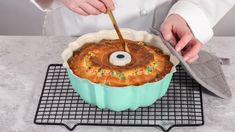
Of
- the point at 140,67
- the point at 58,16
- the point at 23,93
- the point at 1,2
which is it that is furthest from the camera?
the point at 1,2

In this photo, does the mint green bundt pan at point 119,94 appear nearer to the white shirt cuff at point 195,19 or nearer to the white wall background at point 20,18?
the white shirt cuff at point 195,19

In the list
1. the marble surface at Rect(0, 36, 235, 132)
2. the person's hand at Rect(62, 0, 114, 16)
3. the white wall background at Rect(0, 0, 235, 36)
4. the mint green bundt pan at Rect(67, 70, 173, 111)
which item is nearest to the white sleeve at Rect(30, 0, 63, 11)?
the marble surface at Rect(0, 36, 235, 132)

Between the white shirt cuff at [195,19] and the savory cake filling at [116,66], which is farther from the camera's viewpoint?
the white shirt cuff at [195,19]

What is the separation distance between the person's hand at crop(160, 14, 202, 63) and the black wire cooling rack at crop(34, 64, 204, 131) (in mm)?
72

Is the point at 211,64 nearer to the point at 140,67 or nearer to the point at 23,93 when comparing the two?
the point at 140,67

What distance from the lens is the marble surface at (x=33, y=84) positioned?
2.57 feet

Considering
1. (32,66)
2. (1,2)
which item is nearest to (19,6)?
(1,2)

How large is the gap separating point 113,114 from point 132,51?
0.42 feet

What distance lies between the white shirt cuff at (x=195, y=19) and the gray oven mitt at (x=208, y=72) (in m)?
0.04

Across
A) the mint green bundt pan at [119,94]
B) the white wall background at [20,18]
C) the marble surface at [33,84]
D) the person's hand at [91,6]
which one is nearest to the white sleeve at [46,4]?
the marble surface at [33,84]

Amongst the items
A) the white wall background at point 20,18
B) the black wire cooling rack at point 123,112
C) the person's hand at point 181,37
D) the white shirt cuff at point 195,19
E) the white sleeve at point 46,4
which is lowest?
the black wire cooling rack at point 123,112

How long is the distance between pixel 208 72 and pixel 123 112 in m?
0.21

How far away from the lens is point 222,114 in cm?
81

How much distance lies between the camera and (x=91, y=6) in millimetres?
816
